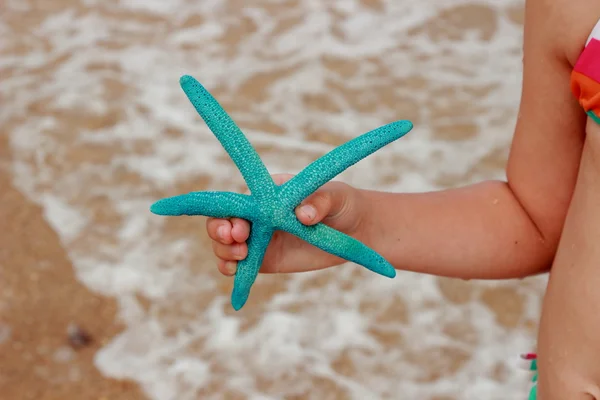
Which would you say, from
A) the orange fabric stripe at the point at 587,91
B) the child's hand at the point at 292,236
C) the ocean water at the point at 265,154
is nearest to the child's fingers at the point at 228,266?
the child's hand at the point at 292,236

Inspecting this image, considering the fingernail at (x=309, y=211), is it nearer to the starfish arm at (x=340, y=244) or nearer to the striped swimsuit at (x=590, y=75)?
the starfish arm at (x=340, y=244)

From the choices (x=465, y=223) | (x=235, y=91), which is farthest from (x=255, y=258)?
(x=235, y=91)

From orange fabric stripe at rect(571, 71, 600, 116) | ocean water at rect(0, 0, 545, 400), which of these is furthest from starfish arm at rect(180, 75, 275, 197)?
ocean water at rect(0, 0, 545, 400)

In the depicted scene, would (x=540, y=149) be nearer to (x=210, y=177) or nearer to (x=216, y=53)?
(x=210, y=177)

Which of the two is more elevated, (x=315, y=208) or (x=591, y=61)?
(x=591, y=61)

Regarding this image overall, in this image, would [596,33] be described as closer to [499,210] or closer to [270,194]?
[499,210]

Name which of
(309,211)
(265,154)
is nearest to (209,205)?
(309,211)
